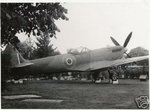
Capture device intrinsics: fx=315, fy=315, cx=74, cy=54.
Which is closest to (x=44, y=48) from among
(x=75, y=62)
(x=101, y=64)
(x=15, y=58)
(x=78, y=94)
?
(x=15, y=58)

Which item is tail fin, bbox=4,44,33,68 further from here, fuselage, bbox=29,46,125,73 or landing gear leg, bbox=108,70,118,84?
landing gear leg, bbox=108,70,118,84

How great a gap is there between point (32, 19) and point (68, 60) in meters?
1.70

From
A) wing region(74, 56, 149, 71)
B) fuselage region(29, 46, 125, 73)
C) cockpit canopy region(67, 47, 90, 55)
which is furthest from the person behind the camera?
wing region(74, 56, 149, 71)

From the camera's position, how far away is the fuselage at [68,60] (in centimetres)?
713

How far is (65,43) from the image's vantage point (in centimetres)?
622

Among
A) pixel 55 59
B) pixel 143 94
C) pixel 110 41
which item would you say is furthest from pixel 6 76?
pixel 143 94

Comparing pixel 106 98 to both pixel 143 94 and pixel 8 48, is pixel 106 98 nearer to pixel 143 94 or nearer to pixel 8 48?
pixel 143 94

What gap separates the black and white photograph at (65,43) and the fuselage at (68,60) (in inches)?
2.8

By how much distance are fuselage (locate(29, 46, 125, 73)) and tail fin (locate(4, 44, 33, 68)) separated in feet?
0.70

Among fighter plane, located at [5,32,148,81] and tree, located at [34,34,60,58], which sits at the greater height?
tree, located at [34,34,60,58]

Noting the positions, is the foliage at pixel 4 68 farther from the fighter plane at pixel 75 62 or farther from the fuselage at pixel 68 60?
the fuselage at pixel 68 60

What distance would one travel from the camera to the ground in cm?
543

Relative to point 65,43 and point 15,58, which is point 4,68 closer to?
point 15,58

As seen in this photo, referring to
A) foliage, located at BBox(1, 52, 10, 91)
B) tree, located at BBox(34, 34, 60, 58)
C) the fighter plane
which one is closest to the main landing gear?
the fighter plane
